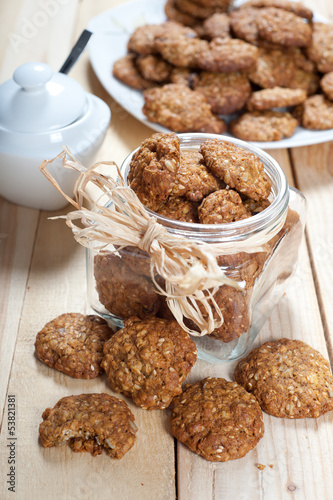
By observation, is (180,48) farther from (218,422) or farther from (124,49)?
(218,422)

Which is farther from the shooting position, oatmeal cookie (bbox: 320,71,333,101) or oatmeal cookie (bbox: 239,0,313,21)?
oatmeal cookie (bbox: 239,0,313,21)

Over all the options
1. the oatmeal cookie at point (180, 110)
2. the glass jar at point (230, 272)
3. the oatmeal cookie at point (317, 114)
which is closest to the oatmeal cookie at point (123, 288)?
the glass jar at point (230, 272)

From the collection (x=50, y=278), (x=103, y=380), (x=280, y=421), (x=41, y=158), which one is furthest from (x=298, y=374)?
(x=41, y=158)

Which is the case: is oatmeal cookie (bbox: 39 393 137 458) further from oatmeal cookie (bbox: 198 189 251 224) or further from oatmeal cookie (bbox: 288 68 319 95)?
oatmeal cookie (bbox: 288 68 319 95)

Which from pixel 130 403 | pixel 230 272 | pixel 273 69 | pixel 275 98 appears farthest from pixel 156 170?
pixel 273 69

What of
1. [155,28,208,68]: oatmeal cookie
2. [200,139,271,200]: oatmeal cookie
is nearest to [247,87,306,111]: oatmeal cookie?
[155,28,208,68]: oatmeal cookie

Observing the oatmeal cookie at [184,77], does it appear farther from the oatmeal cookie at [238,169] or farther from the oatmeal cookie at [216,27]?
the oatmeal cookie at [238,169]
